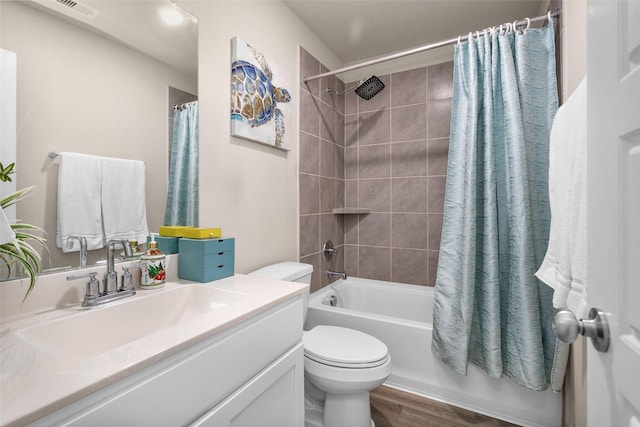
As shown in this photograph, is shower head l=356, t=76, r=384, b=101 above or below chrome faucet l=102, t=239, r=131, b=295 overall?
above

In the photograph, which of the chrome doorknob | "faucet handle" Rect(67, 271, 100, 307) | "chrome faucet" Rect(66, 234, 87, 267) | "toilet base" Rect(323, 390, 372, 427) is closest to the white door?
the chrome doorknob

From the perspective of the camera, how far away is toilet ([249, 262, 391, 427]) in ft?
4.35

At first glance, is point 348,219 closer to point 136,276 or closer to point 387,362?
point 387,362

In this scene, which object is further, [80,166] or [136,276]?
[136,276]

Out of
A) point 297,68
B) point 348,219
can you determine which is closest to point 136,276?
point 297,68

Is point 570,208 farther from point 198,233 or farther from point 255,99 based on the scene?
point 255,99

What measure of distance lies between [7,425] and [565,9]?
7.62 feet

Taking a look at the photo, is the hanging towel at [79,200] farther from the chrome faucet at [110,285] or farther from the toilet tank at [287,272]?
the toilet tank at [287,272]

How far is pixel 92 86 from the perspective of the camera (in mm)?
991

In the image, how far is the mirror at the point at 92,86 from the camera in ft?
2.81

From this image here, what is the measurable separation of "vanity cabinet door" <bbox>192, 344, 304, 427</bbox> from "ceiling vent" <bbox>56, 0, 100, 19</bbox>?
128 centimetres

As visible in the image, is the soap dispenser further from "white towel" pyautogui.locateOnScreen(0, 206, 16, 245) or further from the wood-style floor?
the wood-style floor

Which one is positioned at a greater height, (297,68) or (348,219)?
(297,68)

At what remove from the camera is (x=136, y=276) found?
1.13 meters
